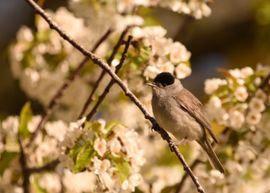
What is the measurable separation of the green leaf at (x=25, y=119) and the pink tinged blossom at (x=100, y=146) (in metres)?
0.69

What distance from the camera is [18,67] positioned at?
18.5 ft

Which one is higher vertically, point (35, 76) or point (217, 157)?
point (35, 76)

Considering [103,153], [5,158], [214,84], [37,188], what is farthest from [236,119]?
[5,158]

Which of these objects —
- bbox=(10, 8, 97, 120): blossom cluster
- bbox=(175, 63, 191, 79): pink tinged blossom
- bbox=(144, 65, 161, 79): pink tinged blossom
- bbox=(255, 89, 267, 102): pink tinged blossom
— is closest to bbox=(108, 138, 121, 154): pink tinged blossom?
bbox=(144, 65, 161, 79): pink tinged blossom

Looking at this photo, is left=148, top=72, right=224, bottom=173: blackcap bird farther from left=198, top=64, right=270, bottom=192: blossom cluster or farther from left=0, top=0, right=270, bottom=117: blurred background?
left=0, top=0, right=270, bottom=117: blurred background

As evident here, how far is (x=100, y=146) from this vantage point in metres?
4.26

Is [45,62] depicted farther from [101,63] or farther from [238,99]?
[101,63]

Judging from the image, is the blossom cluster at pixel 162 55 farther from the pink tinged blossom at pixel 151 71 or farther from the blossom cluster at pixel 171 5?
the blossom cluster at pixel 171 5

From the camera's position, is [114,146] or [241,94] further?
[241,94]

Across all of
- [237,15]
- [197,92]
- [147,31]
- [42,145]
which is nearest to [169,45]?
[147,31]

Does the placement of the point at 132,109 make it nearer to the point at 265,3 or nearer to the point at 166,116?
the point at 166,116

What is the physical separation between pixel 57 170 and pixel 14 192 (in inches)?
11.1

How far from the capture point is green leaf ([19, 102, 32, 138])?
15.8ft

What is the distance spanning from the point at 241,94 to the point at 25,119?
119 centimetres
